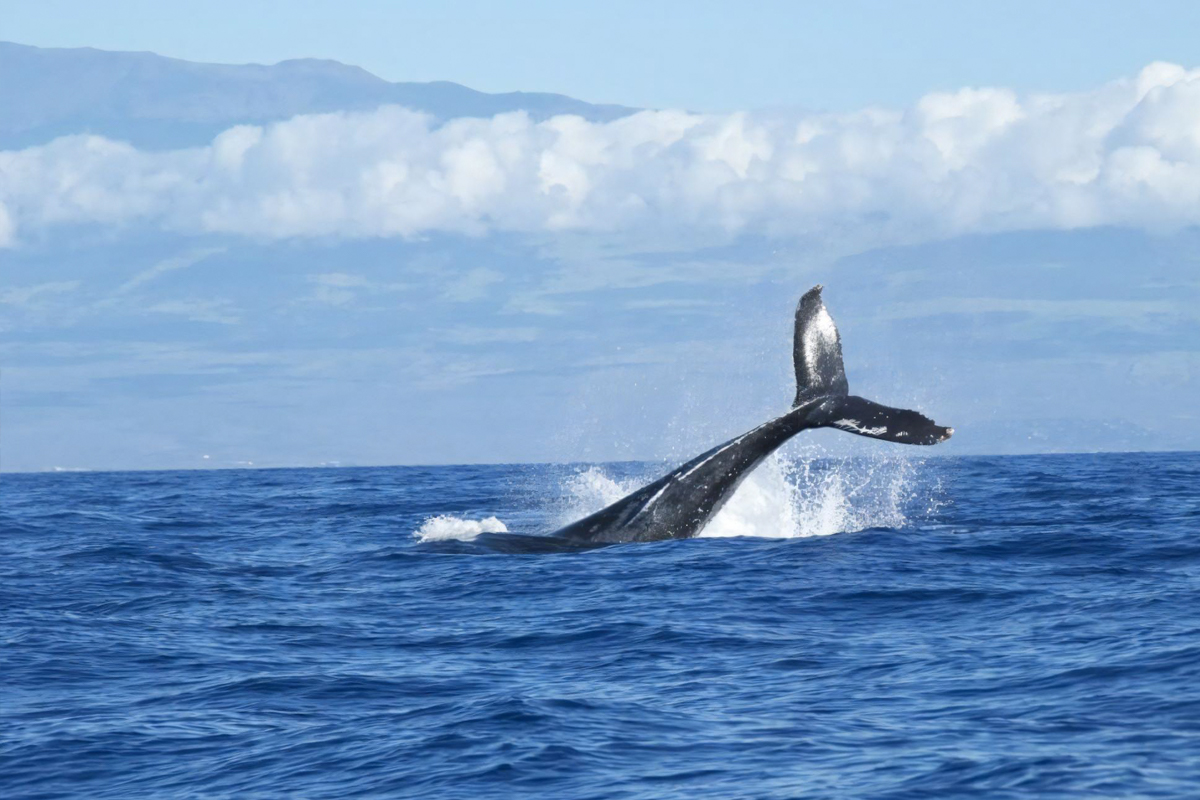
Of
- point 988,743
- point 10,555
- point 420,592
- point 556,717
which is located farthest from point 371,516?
point 988,743

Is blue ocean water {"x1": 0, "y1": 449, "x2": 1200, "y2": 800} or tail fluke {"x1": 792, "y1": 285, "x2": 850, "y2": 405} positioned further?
tail fluke {"x1": 792, "y1": 285, "x2": 850, "y2": 405}

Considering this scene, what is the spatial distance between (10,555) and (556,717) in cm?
1650

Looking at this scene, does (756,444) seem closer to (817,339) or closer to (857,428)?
(817,339)

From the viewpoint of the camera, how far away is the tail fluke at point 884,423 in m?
17.9

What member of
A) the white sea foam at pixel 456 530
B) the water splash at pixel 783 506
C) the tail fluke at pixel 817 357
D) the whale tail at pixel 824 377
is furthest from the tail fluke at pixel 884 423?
the white sea foam at pixel 456 530

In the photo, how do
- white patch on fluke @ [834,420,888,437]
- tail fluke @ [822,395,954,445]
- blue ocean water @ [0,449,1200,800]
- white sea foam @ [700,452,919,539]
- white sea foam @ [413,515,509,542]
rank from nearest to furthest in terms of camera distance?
blue ocean water @ [0,449,1200,800] < tail fluke @ [822,395,954,445] < white patch on fluke @ [834,420,888,437] < white sea foam @ [700,452,919,539] < white sea foam @ [413,515,509,542]

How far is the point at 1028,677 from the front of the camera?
11797 mm

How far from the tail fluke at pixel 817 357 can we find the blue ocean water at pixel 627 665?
2176 mm

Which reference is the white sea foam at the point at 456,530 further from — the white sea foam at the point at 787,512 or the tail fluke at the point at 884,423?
the tail fluke at the point at 884,423

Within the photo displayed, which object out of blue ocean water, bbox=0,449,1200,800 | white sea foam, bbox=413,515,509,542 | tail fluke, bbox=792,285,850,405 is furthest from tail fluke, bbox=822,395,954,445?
white sea foam, bbox=413,515,509,542

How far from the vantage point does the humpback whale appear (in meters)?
19.1

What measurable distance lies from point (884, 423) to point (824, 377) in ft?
5.79

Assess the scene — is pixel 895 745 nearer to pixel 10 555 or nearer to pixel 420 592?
pixel 420 592

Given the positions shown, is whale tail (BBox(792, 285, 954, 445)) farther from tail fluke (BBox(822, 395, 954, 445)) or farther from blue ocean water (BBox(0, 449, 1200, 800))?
blue ocean water (BBox(0, 449, 1200, 800))
